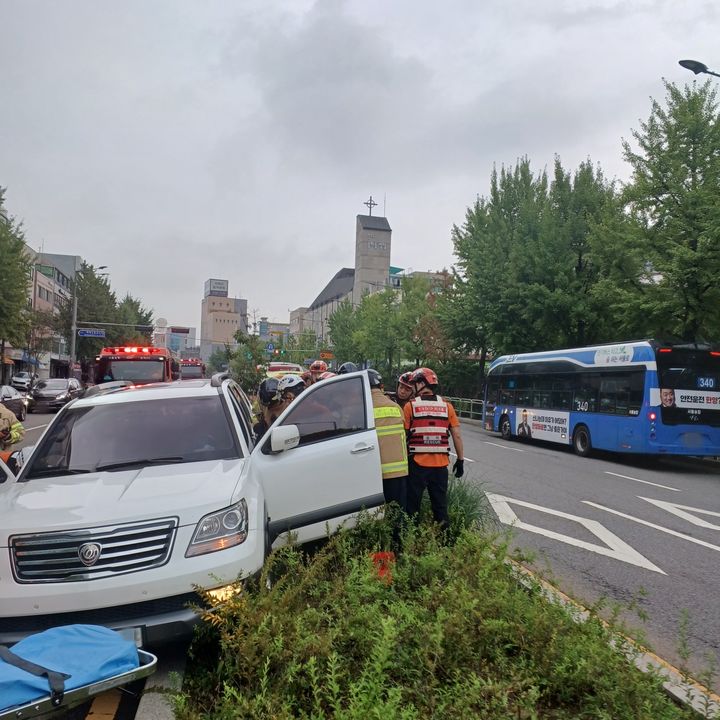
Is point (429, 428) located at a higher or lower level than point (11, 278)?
lower

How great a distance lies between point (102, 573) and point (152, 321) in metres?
94.2

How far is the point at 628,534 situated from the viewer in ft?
28.5

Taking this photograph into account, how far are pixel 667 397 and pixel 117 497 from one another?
48.9 ft

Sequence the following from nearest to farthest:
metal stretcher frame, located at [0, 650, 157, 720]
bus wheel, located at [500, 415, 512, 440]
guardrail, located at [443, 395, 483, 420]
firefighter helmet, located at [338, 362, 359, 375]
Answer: metal stretcher frame, located at [0, 650, 157, 720] → firefighter helmet, located at [338, 362, 359, 375] → bus wheel, located at [500, 415, 512, 440] → guardrail, located at [443, 395, 483, 420]

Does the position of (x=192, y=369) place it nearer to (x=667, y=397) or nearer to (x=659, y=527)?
(x=667, y=397)

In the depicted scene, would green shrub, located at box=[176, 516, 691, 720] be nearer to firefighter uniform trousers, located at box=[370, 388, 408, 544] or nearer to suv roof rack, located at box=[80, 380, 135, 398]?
firefighter uniform trousers, located at box=[370, 388, 408, 544]

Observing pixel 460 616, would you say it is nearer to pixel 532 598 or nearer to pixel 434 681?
pixel 434 681

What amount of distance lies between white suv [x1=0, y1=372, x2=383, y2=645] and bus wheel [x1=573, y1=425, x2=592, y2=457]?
1409cm

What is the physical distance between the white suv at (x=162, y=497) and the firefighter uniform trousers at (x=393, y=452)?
4.8 inches

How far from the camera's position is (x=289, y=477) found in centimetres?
582

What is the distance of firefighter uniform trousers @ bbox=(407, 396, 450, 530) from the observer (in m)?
6.46

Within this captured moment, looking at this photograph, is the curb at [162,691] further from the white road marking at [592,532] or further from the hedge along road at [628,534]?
the white road marking at [592,532]

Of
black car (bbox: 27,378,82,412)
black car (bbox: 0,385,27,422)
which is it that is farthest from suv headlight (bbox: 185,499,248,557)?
black car (bbox: 27,378,82,412)

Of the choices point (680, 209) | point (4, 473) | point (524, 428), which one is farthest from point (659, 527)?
point (524, 428)
